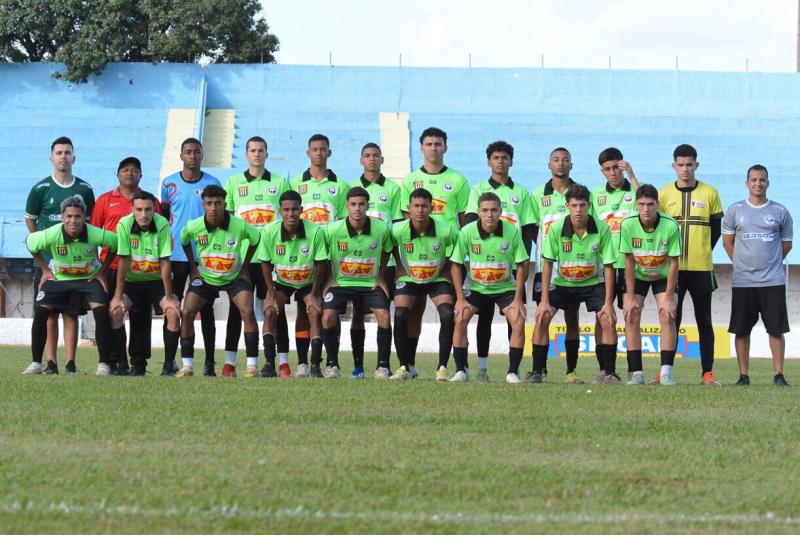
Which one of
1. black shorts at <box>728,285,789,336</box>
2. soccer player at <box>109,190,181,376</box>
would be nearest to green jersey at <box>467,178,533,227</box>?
black shorts at <box>728,285,789,336</box>

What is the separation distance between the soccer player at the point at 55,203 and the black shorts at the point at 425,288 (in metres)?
3.06

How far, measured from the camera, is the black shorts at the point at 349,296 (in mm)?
11695

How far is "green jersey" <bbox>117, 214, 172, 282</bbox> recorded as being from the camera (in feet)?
38.3

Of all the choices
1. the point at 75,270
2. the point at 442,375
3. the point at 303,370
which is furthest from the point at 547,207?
the point at 75,270

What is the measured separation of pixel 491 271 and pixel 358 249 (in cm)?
125

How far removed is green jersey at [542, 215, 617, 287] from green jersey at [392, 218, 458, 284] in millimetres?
910

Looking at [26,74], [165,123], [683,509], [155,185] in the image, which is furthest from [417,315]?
[26,74]

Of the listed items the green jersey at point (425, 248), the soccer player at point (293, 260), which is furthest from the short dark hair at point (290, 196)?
the green jersey at point (425, 248)

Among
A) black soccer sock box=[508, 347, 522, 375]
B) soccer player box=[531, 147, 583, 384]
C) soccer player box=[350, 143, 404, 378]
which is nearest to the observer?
black soccer sock box=[508, 347, 522, 375]

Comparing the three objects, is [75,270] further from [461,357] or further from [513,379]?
[513,379]

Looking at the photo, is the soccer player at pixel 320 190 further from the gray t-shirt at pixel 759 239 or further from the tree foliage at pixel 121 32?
the tree foliage at pixel 121 32

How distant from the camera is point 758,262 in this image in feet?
38.6

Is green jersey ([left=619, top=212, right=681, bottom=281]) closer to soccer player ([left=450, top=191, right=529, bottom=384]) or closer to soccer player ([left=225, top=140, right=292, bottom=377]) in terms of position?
soccer player ([left=450, top=191, right=529, bottom=384])

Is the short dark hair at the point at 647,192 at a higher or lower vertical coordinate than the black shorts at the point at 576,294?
higher
